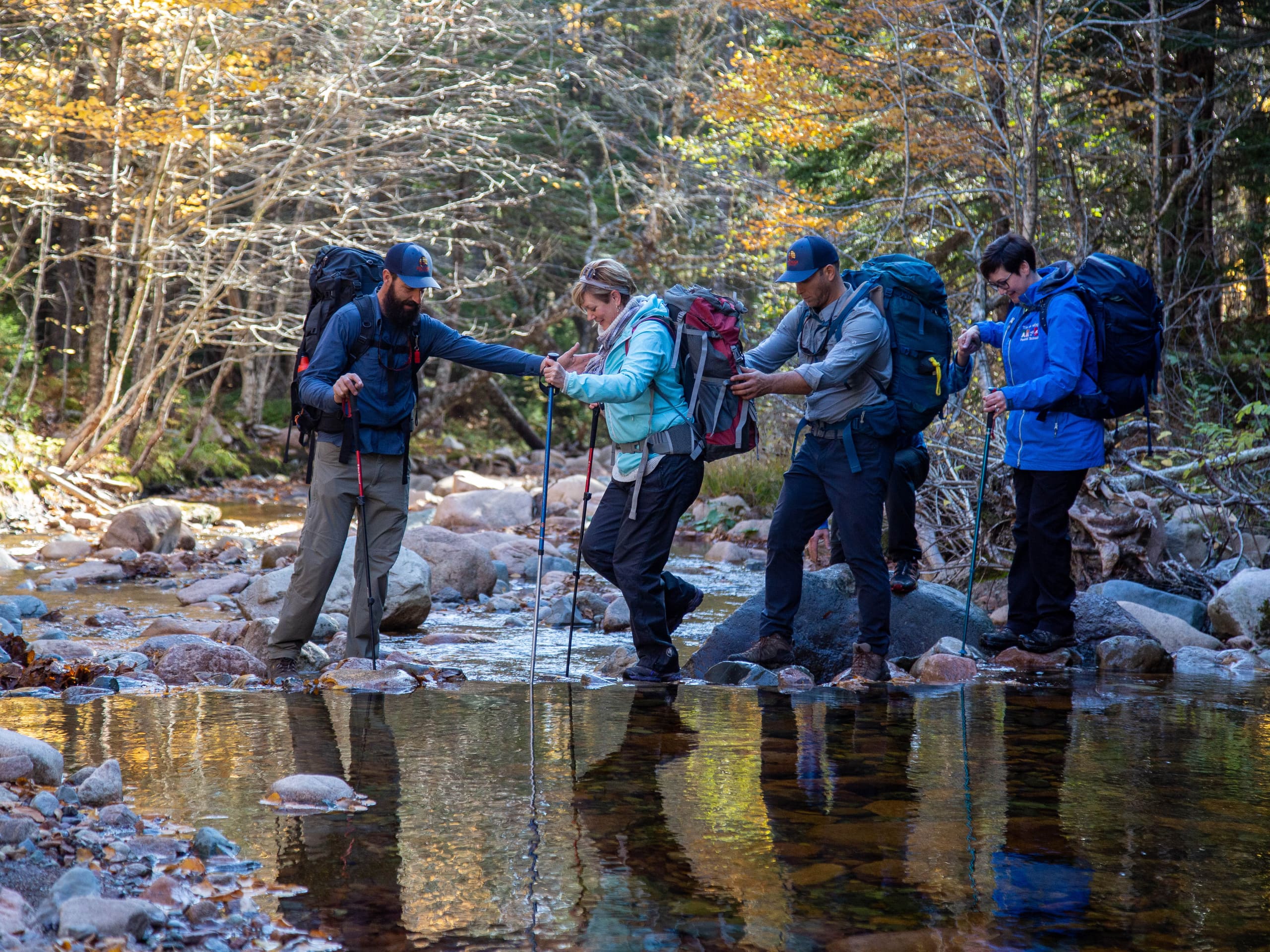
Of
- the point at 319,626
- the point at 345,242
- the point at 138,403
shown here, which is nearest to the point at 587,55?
the point at 345,242

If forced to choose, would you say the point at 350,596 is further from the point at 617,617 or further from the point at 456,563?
the point at 456,563

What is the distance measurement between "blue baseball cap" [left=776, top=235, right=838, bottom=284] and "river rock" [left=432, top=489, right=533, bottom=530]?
10.9m

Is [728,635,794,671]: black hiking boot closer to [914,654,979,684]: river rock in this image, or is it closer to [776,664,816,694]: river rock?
[776,664,816,694]: river rock

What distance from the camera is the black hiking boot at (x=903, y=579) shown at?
297 inches

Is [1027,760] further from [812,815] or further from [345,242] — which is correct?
[345,242]

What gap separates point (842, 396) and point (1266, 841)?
3070 mm

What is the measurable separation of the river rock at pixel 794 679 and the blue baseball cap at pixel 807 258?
7.08 ft

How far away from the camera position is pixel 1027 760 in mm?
4848

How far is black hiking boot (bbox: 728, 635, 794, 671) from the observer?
A: 22.0 ft

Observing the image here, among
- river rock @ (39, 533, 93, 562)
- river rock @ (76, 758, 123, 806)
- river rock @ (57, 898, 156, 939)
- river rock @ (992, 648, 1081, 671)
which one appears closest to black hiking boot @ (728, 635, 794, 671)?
river rock @ (992, 648, 1081, 671)

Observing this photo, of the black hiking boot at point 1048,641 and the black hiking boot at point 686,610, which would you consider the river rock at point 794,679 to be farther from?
the black hiking boot at point 1048,641

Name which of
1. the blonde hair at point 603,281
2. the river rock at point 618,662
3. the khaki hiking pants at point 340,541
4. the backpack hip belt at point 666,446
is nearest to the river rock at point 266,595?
the khaki hiking pants at point 340,541

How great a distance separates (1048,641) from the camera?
7047 mm

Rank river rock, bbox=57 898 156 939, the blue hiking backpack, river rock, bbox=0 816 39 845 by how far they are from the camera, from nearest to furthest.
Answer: river rock, bbox=57 898 156 939, river rock, bbox=0 816 39 845, the blue hiking backpack
